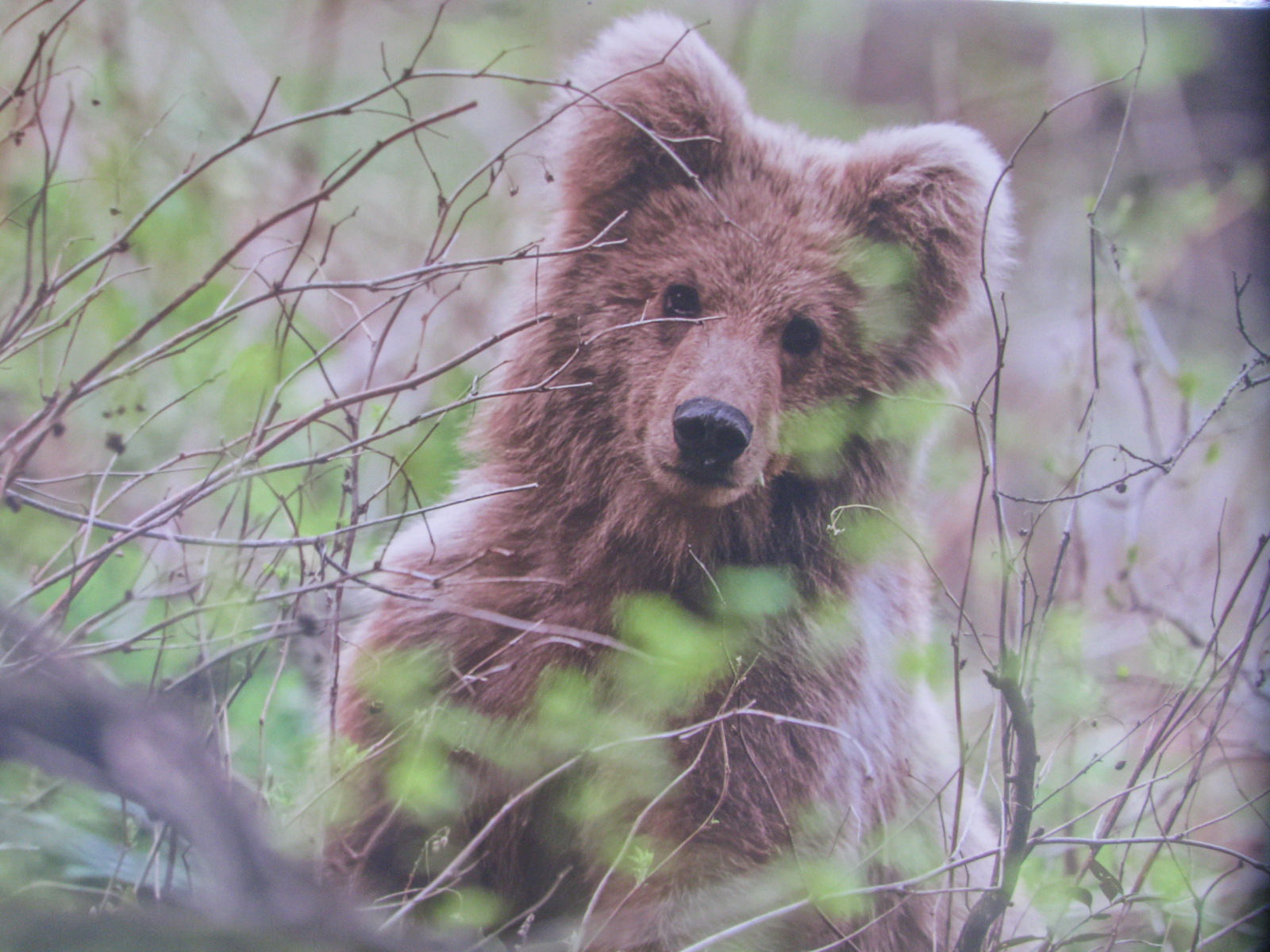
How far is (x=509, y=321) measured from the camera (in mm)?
2543

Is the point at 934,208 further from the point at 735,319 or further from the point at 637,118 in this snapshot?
the point at 637,118

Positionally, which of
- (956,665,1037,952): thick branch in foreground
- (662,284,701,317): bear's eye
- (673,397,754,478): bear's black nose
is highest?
(662,284,701,317): bear's eye

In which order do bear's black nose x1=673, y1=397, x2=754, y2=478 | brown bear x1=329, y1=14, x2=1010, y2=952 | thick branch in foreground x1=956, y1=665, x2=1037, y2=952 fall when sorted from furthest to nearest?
brown bear x1=329, y1=14, x2=1010, y2=952
bear's black nose x1=673, y1=397, x2=754, y2=478
thick branch in foreground x1=956, y1=665, x2=1037, y2=952

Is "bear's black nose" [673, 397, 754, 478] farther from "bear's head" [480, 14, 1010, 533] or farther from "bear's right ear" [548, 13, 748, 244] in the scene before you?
"bear's right ear" [548, 13, 748, 244]

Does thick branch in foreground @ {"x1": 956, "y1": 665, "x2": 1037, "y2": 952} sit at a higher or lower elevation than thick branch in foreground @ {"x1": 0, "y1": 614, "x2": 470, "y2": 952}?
lower

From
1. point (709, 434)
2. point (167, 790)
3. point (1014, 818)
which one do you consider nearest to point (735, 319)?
point (709, 434)

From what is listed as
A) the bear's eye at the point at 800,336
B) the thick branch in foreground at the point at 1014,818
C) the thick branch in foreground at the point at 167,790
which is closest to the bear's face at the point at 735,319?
the bear's eye at the point at 800,336

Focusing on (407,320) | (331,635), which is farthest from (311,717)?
(407,320)

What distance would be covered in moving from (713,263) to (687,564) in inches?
27.2

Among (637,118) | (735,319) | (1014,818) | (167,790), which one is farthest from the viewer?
(637,118)

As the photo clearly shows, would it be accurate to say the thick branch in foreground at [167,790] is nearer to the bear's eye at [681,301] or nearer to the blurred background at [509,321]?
the blurred background at [509,321]

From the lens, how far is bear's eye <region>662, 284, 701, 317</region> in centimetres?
238

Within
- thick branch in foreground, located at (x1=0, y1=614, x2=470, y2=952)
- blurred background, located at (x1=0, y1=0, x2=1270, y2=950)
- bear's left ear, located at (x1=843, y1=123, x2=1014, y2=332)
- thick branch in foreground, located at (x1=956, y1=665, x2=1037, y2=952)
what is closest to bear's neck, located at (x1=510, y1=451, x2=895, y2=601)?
blurred background, located at (x1=0, y1=0, x2=1270, y2=950)

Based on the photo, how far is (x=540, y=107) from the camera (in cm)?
268
